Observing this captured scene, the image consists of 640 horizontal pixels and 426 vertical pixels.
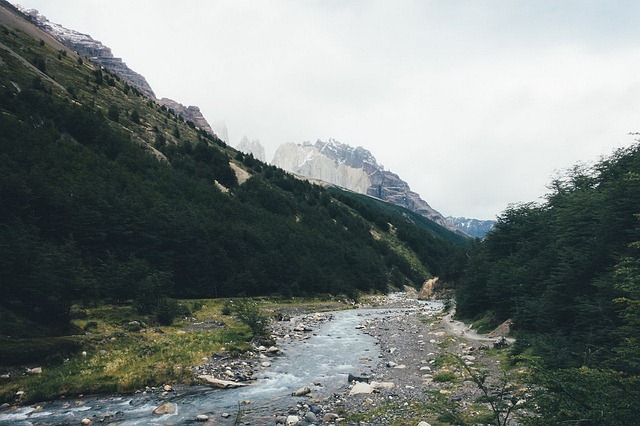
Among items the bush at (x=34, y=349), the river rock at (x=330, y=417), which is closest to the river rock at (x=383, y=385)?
the river rock at (x=330, y=417)

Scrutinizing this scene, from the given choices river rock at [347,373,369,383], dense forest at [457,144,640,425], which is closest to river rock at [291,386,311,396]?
river rock at [347,373,369,383]

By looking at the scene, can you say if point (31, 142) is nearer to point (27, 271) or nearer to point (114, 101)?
point (27, 271)

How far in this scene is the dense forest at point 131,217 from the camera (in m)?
36.6

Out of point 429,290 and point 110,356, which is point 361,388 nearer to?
point 110,356

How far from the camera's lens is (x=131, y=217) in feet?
177

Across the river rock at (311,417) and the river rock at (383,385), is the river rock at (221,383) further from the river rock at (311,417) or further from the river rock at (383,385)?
the river rock at (383,385)

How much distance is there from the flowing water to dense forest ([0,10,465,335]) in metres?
11.1

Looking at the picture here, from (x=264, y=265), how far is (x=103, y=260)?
29.4m

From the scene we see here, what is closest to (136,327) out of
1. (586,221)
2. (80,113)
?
(586,221)

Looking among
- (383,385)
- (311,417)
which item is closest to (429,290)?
(383,385)

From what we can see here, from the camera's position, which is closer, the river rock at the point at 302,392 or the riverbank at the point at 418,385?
the riverbank at the point at 418,385

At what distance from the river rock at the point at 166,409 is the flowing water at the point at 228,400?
0.25 metres

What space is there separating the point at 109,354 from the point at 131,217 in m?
35.0

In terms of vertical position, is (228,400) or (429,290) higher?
(429,290)
